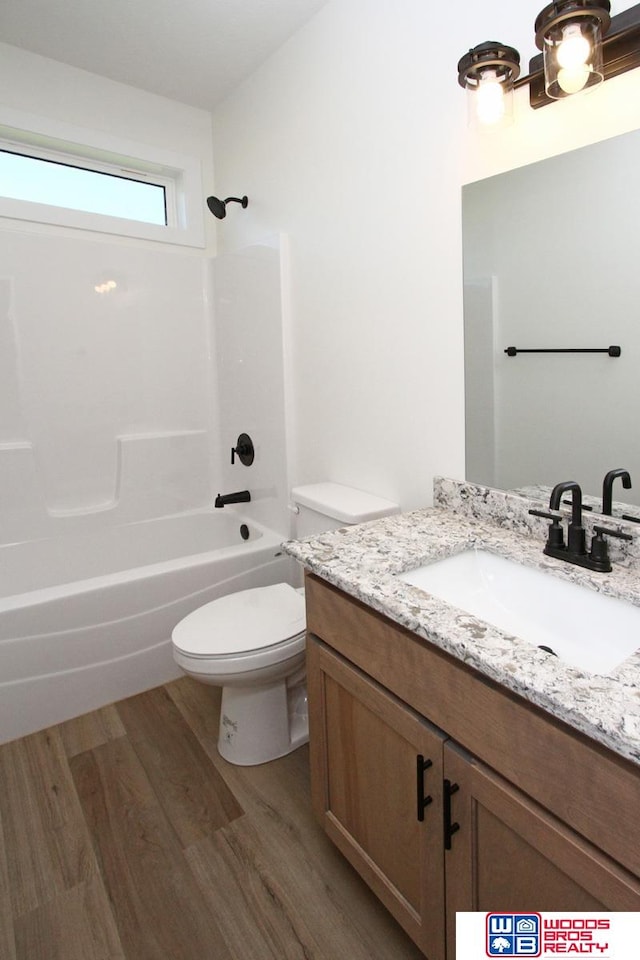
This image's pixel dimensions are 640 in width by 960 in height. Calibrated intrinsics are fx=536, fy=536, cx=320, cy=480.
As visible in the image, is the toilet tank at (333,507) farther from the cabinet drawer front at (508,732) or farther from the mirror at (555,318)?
the cabinet drawer front at (508,732)

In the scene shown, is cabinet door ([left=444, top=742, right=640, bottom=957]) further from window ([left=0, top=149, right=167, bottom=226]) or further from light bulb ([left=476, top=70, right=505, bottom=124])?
window ([left=0, top=149, right=167, bottom=226])

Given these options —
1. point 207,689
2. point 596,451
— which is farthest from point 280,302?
point 207,689

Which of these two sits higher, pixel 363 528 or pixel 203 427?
pixel 203 427

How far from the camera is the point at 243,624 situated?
1.71 meters

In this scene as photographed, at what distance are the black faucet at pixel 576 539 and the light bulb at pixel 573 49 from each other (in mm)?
872

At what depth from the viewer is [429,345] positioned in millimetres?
1667

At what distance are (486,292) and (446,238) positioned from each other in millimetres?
223

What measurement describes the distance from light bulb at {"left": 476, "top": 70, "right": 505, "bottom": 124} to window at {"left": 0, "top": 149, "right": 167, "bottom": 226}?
1.94 metres

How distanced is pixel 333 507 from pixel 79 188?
205 cm

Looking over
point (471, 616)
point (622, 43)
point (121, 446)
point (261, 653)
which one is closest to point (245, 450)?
point (121, 446)

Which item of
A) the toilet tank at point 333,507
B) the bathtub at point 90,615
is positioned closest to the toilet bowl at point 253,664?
the toilet tank at point 333,507

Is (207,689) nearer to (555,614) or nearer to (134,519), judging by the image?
(134,519)

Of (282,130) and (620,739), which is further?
(282,130)

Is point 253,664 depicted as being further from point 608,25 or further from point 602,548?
point 608,25
